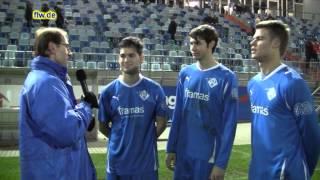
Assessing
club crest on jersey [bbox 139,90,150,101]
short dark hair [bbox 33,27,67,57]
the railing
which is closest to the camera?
short dark hair [bbox 33,27,67,57]

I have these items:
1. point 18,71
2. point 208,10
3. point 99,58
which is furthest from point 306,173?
point 208,10

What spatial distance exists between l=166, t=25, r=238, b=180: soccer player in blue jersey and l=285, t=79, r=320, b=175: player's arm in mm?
653

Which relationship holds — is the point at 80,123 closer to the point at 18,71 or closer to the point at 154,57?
the point at 18,71

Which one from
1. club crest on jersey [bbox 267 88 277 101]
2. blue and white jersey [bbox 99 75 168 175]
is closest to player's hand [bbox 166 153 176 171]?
blue and white jersey [bbox 99 75 168 175]

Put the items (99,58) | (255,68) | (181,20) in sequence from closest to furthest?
(99,58) → (255,68) → (181,20)

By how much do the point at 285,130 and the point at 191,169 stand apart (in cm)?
99

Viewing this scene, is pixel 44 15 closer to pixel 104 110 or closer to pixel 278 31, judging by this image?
pixel 104 110

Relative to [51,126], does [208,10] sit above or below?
above

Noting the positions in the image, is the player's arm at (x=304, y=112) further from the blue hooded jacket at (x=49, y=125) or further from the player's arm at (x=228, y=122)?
the blue hooded jacket at (x=49, y=125)

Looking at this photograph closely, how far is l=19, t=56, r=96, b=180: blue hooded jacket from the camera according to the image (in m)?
3.19

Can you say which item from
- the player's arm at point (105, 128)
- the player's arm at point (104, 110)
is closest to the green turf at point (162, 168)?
the player's arm at point (105, 128)

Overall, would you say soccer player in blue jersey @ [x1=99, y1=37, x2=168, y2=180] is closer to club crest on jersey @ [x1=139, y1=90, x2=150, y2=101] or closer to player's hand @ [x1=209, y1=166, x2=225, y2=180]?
club crest on jersey @ [x1=139, y1=90, x2=150, y2=101]

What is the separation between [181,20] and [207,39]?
Answer: 22615mm

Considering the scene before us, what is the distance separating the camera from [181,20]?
26500 millimetres
